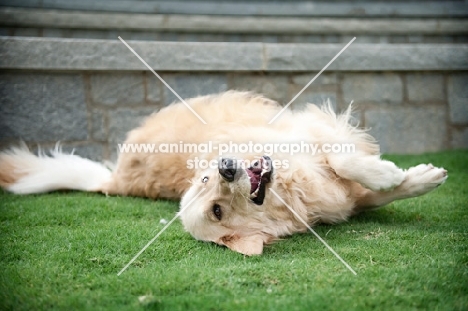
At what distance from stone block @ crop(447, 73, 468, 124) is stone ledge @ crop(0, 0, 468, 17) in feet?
7.60

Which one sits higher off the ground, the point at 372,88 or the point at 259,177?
the point at 372,88

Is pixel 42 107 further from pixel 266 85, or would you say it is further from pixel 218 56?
pixel 266 85

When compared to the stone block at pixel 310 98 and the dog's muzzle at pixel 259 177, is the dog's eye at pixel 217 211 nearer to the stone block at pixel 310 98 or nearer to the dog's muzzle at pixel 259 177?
the dog's muzzle at pixel 259 177

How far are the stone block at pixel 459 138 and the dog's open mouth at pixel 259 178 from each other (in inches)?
140

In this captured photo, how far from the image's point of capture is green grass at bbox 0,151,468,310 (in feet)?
7.25

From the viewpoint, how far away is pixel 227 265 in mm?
2686

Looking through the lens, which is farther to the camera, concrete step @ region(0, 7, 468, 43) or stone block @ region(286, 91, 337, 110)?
concrete step @ region(0, 7, 468, 43)

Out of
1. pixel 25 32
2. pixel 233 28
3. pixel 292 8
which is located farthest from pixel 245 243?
pixel 292 8

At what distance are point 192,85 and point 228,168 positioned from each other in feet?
9.49

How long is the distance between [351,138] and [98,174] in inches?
94.2

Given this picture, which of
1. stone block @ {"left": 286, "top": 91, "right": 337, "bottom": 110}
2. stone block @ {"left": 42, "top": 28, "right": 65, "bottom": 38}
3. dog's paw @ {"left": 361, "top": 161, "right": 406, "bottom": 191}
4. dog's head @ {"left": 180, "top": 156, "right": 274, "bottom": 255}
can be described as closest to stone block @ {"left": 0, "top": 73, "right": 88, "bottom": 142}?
stone block @ {"left": 42, "top": 28, "right": 65, "bottom": 38}

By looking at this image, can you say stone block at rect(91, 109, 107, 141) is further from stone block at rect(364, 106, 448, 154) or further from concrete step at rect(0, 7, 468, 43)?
stone block at rect(364, 106, 448, 154)

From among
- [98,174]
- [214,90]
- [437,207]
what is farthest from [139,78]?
[437,207]

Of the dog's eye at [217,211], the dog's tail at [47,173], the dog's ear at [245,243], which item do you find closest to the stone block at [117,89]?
the dog's tail at [47,173]
